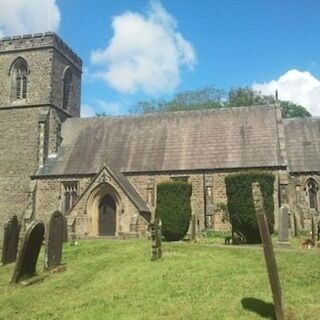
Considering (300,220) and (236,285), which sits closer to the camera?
(236,285)

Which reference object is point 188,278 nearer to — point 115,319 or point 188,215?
point 115,319

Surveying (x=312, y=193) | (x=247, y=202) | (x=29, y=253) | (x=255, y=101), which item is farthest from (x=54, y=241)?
(x=255, y=101)

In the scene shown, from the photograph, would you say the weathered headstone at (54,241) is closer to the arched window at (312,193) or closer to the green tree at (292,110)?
the arched window at (312,193)

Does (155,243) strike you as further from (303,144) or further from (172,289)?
(303,144)

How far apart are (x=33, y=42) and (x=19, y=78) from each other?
114 inches

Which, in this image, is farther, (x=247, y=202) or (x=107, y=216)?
(x=107, y=216)

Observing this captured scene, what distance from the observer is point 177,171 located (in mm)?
28062

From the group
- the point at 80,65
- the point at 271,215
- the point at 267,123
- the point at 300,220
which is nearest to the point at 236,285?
the point at 271,215

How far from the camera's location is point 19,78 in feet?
110

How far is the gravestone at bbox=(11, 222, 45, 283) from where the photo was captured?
1168cm

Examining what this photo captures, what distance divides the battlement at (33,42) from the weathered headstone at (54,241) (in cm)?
2174

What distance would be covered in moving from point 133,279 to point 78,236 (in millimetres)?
14765

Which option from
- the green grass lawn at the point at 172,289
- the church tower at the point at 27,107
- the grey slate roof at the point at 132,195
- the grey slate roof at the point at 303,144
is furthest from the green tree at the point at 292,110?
the green grass lawn at the point at 172,289

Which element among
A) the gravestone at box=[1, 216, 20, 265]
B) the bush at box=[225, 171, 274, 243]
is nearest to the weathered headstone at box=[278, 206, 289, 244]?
the bush at box=[225, 171, 274, 243]
